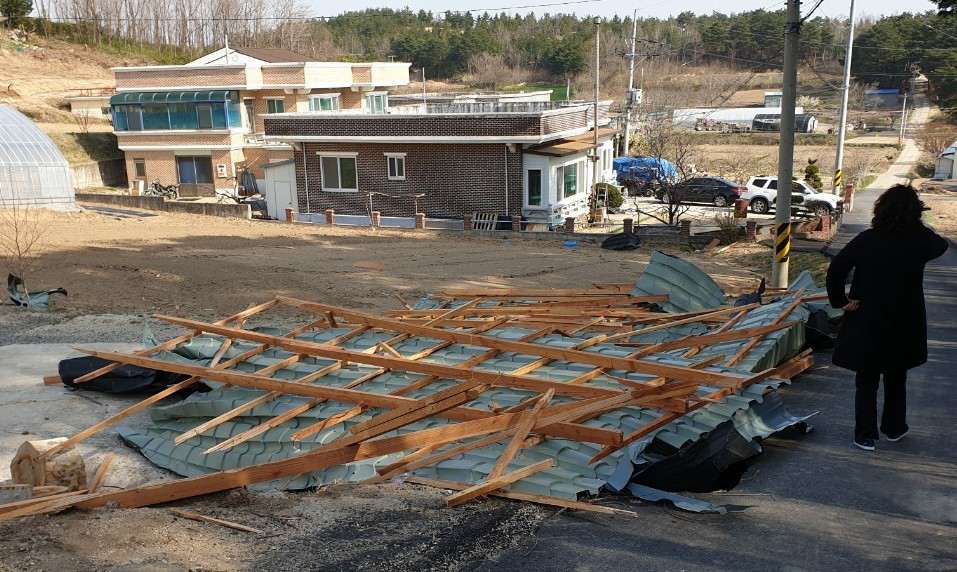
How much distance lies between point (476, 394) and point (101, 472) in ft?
12.0

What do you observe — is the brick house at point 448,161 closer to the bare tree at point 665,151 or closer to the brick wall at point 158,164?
the bare tree at point 665,151

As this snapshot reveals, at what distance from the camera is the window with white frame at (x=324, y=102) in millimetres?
47781

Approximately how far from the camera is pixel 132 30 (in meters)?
98.3

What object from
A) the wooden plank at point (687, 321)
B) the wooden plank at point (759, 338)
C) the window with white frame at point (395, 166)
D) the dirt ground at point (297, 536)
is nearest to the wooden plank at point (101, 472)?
the dirt ground at point (297, 536)

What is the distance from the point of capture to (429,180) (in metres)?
33.2

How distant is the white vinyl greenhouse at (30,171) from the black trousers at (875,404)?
32.7 meters

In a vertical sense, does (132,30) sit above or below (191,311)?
above

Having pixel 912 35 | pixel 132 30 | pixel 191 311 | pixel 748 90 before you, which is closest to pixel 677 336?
pixel 191 311

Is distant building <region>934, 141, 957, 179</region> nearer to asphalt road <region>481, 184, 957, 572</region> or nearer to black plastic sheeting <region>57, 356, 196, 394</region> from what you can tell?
asphalt road <region>481, 184, 957, 572</region>

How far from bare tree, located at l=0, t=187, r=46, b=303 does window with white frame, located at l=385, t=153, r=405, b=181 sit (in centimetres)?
1272

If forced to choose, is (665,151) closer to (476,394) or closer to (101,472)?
(476,394)

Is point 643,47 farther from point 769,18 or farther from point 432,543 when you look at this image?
point 432,543

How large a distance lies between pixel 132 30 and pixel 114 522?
343ft

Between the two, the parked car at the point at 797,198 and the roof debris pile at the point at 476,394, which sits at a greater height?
the roof debris pile at the point at 476,394
